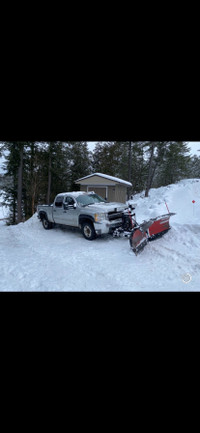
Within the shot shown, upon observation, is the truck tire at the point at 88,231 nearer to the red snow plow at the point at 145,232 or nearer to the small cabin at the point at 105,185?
the red snow plow at the point at 145,232

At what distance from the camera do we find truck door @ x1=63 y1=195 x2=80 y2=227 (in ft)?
22.5

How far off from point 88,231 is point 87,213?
0.70 metres

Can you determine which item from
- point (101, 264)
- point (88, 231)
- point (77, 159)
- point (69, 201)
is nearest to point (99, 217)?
point (88, 231)

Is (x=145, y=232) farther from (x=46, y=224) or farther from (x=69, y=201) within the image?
(x=46, y=224)

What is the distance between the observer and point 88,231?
6.47 meters

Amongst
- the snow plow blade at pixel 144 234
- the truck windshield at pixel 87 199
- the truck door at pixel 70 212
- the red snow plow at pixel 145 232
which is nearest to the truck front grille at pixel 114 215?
the red snow plow at pixel 145 232

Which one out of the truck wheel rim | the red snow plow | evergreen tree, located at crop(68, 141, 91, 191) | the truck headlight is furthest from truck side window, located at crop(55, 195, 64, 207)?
evergreen tree, located at crop(68, 141, 91, 191)

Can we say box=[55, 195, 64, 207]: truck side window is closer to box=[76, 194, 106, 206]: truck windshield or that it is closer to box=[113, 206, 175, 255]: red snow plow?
box=[76, 194, 106, 206]: truck windshield

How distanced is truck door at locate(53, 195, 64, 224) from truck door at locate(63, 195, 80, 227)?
1.00ft

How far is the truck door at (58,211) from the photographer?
7.61 meters
